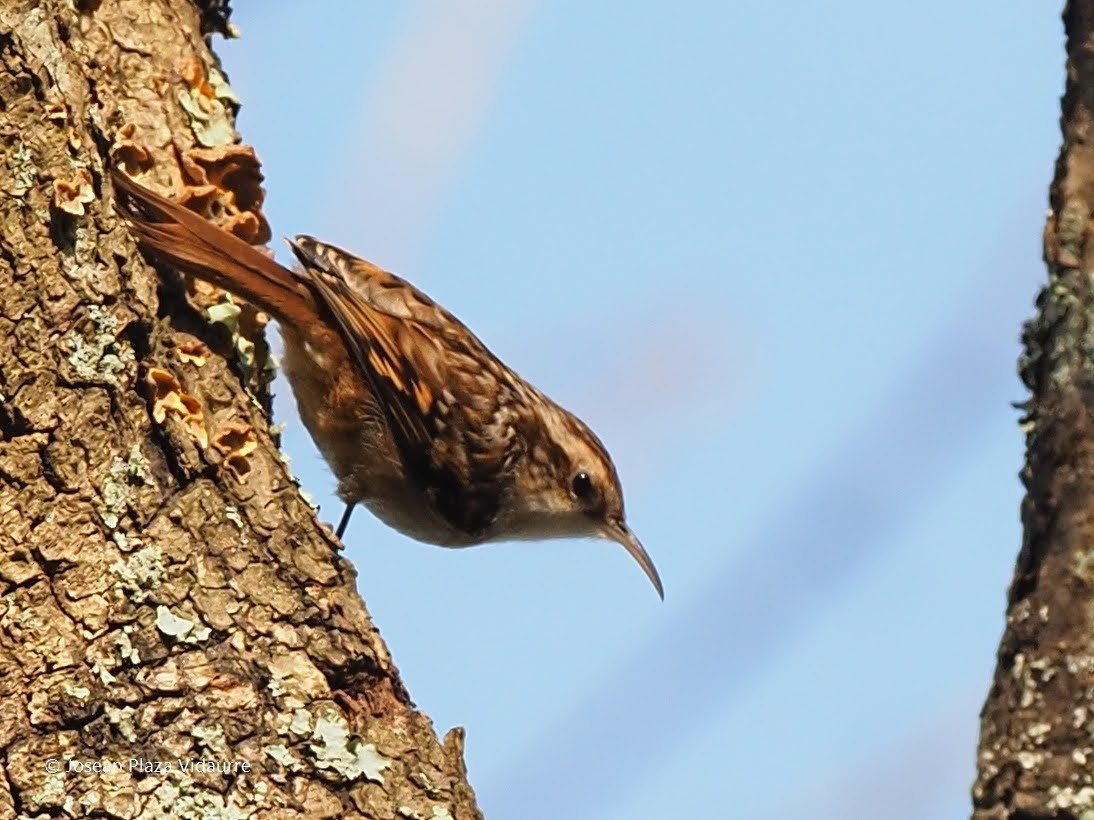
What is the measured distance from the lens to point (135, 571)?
288cm

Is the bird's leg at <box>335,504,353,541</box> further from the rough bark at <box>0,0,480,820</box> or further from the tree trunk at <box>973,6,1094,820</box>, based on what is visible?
the tree trunk at <box>973,6,1094,820</box>

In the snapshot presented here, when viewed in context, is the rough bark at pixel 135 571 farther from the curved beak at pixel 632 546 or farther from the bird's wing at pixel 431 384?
the curved beak at pixel 632 546

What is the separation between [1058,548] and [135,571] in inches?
63.1

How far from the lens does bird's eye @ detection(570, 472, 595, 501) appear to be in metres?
5.11

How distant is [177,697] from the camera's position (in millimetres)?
2805

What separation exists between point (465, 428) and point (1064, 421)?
2826mm

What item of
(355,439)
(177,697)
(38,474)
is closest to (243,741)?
(177,697)

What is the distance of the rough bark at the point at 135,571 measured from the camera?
9.04 feet

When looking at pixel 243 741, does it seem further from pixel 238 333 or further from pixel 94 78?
A: pixel 94 78

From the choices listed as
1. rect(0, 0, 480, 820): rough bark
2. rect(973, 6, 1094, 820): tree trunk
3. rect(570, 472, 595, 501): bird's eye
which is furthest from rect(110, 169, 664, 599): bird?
rect(973, 6, 1094, 820): tree trunk

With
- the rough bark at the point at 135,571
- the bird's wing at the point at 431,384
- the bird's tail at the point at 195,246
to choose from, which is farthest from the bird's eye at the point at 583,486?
the rough bark at the point at 135,571

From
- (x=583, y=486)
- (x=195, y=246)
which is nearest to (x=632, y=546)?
(x=583, y=486)

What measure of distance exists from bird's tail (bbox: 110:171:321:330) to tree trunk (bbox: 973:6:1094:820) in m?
1.88

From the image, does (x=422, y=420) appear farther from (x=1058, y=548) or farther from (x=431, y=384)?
(x=1058, y=548)
